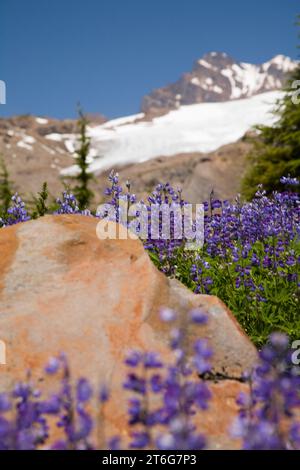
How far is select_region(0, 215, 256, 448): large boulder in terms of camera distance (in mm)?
3967

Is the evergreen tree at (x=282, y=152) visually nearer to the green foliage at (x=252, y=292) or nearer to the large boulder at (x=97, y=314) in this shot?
the green foliage at (x=252, y=292)

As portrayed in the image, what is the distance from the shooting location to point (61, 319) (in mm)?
4391

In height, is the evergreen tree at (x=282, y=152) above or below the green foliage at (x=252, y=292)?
above

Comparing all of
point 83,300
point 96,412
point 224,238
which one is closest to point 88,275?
point 83,300

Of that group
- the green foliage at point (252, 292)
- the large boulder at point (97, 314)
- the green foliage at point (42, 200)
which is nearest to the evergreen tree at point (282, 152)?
the green foliage at point (42, 200)

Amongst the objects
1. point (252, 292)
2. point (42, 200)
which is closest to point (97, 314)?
point (252, 292)

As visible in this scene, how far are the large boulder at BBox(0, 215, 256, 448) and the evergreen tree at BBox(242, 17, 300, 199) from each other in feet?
50.9

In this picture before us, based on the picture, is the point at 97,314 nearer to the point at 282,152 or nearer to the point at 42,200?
the point at 42,200

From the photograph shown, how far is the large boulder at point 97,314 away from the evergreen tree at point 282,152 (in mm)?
15499

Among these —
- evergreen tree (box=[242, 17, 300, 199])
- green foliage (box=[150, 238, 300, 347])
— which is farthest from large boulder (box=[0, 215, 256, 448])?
evergreen tree (box=[242, 17, 300, 199])

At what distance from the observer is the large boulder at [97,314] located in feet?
13.0

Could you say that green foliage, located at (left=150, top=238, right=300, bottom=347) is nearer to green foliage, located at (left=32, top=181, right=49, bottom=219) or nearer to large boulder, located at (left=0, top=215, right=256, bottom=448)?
large boulder, located at (left=0, top=215, right=256, bottom=448)

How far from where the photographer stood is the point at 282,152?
20922 millimetres
